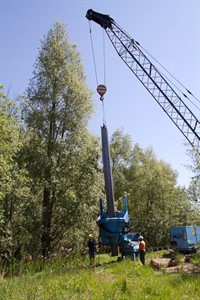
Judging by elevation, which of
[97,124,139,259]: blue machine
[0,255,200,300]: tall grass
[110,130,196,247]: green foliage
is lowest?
[0,255,200,300]: tall grass

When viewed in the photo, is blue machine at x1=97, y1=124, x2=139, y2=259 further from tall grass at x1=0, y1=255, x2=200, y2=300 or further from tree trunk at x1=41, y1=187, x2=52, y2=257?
tall grass at x1=0, y1=255, x2=200, y2=300

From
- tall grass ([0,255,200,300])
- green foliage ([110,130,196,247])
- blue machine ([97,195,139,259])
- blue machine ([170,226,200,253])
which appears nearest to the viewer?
tall grass ([0,255,200,300])

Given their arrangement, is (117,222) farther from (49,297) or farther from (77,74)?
(77,74)

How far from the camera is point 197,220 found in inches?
841

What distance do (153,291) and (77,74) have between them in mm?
20313

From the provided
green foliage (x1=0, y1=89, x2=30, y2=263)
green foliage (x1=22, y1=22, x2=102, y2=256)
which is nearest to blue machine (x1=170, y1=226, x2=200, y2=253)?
green foliage (x1=22, y1=22, x2=102, y2=256)

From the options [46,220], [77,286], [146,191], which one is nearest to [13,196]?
[46,220]

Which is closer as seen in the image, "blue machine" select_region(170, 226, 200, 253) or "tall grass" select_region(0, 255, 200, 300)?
"tall grass" select_region(0, 255, 200, 300)

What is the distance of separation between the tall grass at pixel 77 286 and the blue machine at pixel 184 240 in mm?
16963

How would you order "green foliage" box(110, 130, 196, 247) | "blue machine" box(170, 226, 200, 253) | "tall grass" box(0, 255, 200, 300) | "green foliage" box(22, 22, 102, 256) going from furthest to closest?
"green foliage" box(110, 130, 196, 247) < "blue machine" box(170, 226, 200, 253) < "green foliage" box(22, 22, 102, 256) < "tall grass" box(0, 255, 200, 300)

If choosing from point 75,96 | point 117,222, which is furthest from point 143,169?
point 117,222

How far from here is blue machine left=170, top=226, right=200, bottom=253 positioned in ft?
88.3

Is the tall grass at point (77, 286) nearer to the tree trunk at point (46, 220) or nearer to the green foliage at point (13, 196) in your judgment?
the green foliage at point (13, 196)

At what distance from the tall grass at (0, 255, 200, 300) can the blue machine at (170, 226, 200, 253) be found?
1696cm
